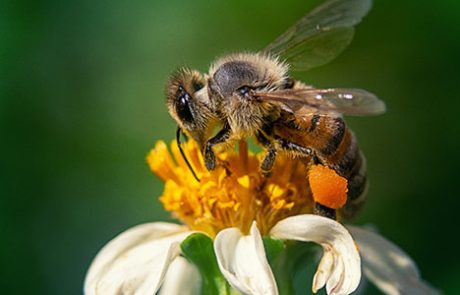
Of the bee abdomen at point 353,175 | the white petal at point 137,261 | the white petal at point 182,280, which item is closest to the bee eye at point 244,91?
the bee abdomen at point 353,175

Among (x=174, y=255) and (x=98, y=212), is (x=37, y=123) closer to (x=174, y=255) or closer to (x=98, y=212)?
(x=98, y=212)

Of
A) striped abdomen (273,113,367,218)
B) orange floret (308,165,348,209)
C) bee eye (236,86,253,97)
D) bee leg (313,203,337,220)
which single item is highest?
bee eye (236,86,253,97)

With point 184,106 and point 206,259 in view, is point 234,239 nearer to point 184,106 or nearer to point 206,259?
point 206,259

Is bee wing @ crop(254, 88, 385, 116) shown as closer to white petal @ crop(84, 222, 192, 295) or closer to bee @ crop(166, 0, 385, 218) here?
bee @ crop(166, 0, 385, 218)

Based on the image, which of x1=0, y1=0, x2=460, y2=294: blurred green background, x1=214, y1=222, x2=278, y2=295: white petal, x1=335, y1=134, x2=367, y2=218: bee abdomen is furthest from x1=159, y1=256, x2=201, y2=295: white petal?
x1=0, y1=0, x2=460, y2=294: blurred green background

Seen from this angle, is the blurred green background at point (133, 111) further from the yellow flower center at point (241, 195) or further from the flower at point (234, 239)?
the yellow flower center at point (241, 195)

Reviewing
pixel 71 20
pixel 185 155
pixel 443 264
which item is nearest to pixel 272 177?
pixel 185 155
